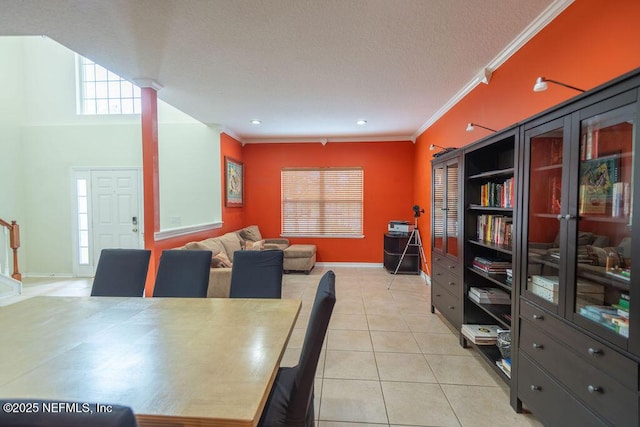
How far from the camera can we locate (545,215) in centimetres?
166

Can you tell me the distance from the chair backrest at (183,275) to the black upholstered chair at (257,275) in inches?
9.0

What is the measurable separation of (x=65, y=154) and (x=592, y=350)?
23.2 ft

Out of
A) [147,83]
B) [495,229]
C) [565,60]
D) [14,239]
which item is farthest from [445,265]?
[14,239]

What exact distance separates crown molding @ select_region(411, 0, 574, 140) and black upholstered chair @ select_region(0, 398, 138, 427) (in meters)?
2.84

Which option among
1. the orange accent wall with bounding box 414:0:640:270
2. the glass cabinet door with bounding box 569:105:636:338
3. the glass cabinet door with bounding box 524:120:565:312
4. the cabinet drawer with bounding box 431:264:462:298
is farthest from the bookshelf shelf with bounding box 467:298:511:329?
the orange accent wall with bounding box 414:0:640:270

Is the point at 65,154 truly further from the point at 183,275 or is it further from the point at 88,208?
the point at 183,275

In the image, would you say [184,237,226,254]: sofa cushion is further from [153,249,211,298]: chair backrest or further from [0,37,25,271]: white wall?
[0,37,25,271]: white wall

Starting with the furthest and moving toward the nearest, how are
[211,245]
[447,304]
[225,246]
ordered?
[225,246] < [211,245] < [447,304]

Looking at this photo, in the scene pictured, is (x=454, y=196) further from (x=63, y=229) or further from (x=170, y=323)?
(x=63, y=229)

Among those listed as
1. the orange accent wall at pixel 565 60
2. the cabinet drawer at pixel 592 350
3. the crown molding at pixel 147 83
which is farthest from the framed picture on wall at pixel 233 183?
the cabinet drawer at pixel 592 350

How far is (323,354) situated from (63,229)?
533 centimetres

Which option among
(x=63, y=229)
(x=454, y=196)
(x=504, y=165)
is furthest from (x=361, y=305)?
(x=63, y=229)

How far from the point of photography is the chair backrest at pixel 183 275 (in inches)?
83.7

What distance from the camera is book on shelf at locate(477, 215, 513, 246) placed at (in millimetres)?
2219
